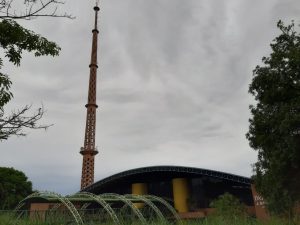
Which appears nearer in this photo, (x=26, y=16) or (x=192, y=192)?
(x=26, y=16)

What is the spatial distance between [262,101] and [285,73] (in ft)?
7.42

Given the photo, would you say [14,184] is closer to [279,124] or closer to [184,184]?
[184,184]

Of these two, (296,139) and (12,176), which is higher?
(12,176)

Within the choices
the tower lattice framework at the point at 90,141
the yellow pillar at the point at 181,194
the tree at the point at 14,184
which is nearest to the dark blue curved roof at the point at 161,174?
the yellow pillar at the point at 181,194

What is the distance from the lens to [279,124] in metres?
22.0

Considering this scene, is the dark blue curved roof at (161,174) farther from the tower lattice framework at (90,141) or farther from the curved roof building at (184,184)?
the tower lattice framework at (90,141)

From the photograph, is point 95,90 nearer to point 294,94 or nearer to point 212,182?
point 212,182

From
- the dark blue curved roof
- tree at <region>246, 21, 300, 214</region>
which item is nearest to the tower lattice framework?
the dark blue curved roof

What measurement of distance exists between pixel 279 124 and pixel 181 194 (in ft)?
91.2

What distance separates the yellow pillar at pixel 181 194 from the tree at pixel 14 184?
983 inches

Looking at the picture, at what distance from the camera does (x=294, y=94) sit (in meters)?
22.1

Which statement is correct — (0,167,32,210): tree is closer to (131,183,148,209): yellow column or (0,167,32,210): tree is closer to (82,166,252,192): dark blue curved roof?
(82,166,252,192): dark blue curved roof

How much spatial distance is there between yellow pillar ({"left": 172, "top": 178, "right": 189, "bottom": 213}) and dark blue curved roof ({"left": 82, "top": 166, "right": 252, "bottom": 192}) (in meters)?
1.06

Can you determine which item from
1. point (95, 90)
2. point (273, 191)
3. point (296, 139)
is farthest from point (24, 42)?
point (95, 90)
